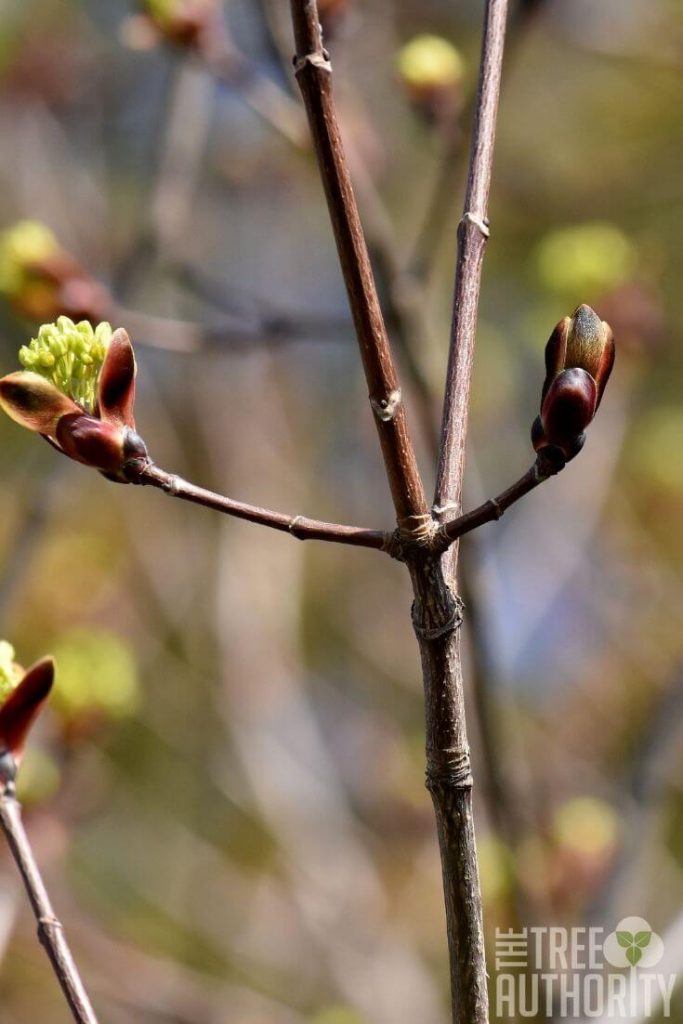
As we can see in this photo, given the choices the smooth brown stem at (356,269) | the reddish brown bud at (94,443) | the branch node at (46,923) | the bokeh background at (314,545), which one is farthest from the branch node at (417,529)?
the bokeh background at (314,545)

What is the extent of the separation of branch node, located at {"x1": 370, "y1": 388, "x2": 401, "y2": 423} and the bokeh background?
1117mm

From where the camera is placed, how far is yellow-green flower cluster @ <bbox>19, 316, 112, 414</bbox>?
3.10 feet

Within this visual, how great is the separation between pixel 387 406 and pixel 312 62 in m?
0.28

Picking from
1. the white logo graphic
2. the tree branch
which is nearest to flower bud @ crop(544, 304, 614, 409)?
the tree branch

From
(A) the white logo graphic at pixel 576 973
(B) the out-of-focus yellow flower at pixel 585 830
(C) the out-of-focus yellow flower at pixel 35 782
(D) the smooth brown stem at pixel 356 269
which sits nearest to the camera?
(D) the smooth brown stem at pixel 356 269

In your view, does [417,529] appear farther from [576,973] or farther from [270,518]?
[576,973]

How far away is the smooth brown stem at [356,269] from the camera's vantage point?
33.4 inches

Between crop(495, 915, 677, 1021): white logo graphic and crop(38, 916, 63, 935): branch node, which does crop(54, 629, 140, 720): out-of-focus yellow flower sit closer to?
crop(495, 915, 677, 1021): white logo graphic

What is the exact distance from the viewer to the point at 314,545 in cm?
557

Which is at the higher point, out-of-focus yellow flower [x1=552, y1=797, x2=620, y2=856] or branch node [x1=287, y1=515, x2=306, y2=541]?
out-of-focus yellow flower [x1=552, y1=797, x2=620, y2=856]

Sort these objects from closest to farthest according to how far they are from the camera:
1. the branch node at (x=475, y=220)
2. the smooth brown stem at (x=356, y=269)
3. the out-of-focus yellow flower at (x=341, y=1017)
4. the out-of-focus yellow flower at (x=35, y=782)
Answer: the smooth brown stem at (x=356, y=269)
the branch node at (x=475, y=220)
the out-of-focus yellow flower at (x=35, y=782)
the out-of-focus yellow flower at (x=341, y=1017)

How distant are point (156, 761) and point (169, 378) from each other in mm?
1894

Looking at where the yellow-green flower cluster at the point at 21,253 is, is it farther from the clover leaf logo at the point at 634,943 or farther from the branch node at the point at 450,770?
the clover leaf logo at the point at 634,943

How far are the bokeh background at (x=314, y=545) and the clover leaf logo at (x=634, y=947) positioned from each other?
66 mm
